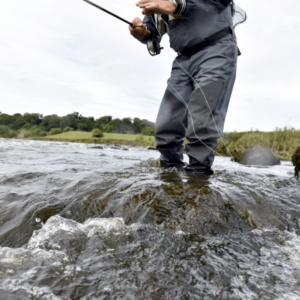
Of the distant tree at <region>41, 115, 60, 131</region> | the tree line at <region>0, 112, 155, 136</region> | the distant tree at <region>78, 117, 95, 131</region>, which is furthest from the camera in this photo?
the distant tree at <region>41, 115, 60, 131</region>

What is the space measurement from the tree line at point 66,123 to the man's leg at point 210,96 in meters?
37.2

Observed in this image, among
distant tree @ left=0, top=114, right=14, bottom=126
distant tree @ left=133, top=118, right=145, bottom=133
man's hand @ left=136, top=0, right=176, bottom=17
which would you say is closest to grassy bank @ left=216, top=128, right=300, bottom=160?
man's hand @ left=136, top=0, right=176, bottom=17


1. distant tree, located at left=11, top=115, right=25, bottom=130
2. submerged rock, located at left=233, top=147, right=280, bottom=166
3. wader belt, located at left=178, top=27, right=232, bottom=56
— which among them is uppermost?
distant tree, located at left=11, top=115, right=25, bottom=130

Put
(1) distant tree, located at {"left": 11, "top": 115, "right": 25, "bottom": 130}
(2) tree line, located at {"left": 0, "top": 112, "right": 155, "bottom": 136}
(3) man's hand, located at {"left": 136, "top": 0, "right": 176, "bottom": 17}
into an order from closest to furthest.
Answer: (3) man's hand, located at {"left": 136, "top": 0, "right": 176, "bottom": 17}, (2) tree line, located at {"left": 0, "top": 112, "right": 155, "bottom": 136}, (1) distant tree, located at {"left": 11, "top": 115, "right": 25, "bottom": 130}

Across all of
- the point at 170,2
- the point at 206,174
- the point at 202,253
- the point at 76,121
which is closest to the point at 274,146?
the point at 206,174

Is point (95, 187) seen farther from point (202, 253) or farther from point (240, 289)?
point (240, 289)

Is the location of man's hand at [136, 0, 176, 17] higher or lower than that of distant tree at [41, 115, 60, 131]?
lower

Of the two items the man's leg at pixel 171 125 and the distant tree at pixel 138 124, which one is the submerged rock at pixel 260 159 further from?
the distant tree at pixel 138 124

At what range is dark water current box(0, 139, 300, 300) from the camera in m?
1.00

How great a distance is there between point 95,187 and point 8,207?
27.5 inches

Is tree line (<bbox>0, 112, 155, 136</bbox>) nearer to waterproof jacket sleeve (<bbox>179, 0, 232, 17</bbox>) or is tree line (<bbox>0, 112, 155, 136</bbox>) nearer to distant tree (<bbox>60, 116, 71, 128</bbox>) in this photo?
distant tree (<bbox>60, 116, 71, 128</bbox>)

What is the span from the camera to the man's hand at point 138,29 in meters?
2.83

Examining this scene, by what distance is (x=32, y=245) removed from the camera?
130 cm

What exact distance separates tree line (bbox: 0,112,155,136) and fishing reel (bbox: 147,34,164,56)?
36.5 m
